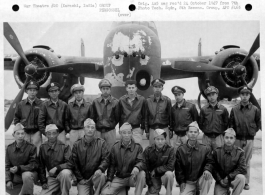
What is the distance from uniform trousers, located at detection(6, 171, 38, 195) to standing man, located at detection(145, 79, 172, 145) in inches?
83.6

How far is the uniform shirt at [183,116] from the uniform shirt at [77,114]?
65.1 inches

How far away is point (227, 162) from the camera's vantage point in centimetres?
430

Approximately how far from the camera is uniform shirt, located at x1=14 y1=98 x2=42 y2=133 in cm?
525

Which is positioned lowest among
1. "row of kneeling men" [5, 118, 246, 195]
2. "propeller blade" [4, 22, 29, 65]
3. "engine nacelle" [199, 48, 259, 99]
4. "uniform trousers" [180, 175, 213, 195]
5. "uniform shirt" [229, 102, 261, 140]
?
"uniform trousers" [180, 175, 213, 195]

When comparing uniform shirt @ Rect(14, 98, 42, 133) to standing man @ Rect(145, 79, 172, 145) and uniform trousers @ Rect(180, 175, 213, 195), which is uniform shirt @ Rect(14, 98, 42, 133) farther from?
uniform trousers @ Rect(180, 175, 213, 195)

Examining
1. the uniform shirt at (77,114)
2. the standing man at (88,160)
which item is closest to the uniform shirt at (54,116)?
the uniform shirt at (77,114)

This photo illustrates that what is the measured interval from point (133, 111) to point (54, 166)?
1.68 m

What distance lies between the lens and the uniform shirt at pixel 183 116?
504cm

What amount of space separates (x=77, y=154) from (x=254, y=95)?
12.2 ft

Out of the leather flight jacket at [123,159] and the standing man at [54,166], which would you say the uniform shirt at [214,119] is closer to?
the leather flight jacket at [123,159]

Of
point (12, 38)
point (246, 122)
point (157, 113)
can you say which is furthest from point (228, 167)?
point (12, 38)

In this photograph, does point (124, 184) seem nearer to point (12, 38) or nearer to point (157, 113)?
point (157, 113)

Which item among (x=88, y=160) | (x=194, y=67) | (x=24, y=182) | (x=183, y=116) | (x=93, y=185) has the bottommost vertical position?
(x=93, y=185)

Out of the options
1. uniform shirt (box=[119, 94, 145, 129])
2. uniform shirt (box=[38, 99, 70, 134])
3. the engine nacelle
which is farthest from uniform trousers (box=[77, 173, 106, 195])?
the engine nacelle
